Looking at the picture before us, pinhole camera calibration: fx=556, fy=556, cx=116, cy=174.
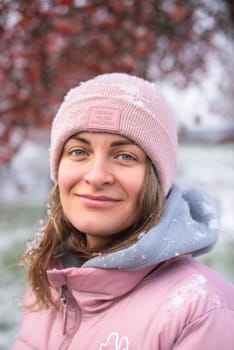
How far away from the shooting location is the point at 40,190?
1118cm

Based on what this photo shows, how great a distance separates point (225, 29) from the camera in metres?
5.45

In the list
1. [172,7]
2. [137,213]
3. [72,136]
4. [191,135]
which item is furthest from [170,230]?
[191,135]

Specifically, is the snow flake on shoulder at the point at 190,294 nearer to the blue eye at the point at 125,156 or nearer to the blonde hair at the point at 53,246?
the blonde hair at the point at 53,246

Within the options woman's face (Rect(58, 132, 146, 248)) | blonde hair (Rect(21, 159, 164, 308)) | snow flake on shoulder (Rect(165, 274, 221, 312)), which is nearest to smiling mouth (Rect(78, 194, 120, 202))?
woman's face (Rect(58, 132, 146, 248))

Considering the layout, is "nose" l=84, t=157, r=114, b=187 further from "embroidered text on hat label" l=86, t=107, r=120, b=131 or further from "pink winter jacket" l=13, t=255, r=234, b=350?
"pink winter jacket" l=13, t=255, r=234, b=350

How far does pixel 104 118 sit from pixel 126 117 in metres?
0.07

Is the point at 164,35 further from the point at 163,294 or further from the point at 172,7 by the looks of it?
the point at 163,294

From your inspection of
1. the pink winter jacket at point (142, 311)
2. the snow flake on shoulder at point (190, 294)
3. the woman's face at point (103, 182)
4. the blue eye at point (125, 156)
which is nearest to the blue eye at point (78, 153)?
the woman's face at point (103, 182)

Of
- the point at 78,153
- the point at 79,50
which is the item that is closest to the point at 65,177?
the point at 78,153

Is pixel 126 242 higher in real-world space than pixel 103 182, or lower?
lower

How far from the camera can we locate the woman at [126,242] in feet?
5.30

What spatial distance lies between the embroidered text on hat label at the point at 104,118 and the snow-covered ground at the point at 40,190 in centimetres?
481

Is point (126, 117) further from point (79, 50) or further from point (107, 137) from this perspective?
point (79, 50)

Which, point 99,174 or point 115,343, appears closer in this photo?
point 115,343
